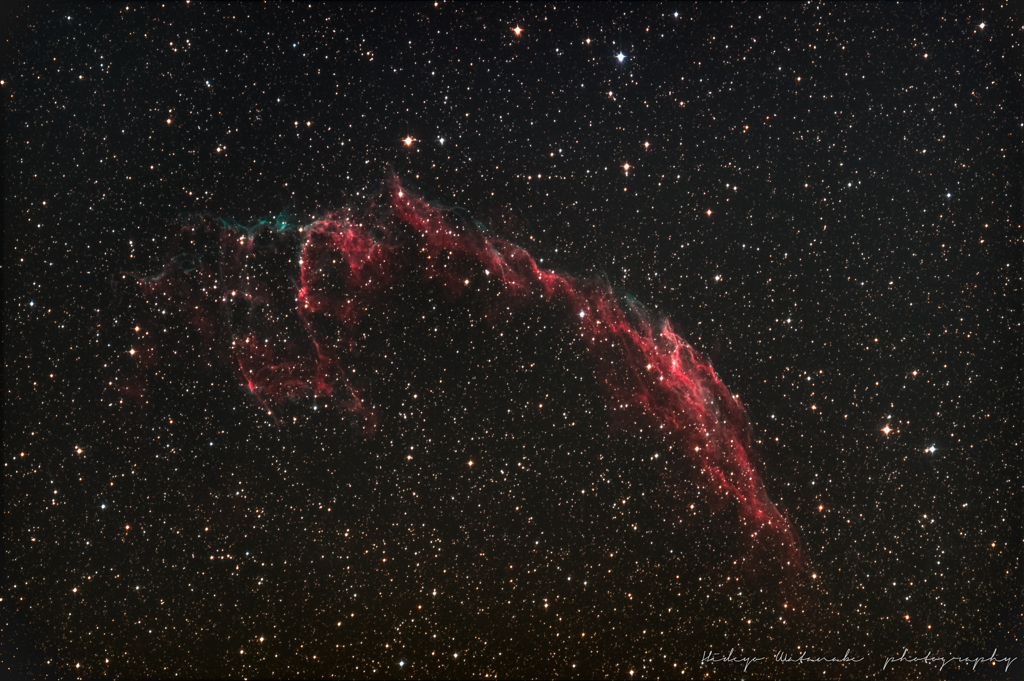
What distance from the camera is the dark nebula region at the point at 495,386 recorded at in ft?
2.80

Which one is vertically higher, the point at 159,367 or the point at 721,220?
the point at 159,367

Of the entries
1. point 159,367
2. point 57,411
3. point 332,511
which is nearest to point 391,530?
point 332,511

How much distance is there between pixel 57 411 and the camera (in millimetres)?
850

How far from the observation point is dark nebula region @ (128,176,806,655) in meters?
0.85

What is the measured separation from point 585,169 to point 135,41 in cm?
72

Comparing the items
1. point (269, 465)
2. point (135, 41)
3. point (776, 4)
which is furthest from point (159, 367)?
point (776, 4)

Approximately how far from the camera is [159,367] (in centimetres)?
85

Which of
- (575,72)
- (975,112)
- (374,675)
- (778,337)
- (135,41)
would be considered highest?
(135,41)

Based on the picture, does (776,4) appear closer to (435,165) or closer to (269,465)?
(435,165)

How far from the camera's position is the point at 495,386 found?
0.87m

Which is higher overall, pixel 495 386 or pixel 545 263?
pixel 545 263

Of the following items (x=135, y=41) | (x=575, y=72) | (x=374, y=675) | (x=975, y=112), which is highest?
(x=135, y=41)

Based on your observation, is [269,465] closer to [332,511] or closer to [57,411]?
[332,511]

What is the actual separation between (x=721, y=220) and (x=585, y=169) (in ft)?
0.75
